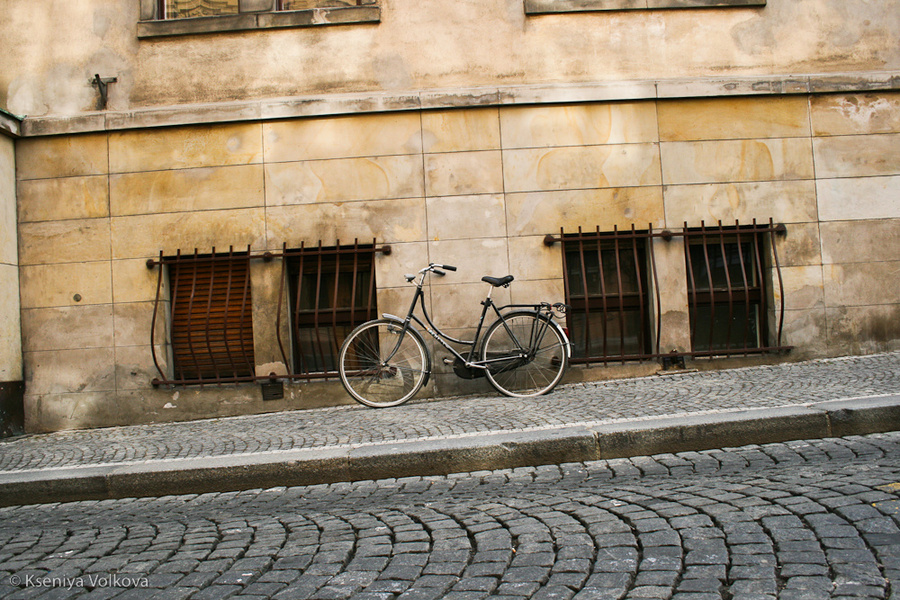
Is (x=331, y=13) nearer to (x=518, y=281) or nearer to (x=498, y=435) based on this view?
(x=518, y=281)

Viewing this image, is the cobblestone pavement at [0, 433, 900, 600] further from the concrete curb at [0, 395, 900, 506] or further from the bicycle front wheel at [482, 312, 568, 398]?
the bicycle front wheel at [482, 312, 568, 398]

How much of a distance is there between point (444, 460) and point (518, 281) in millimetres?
3506

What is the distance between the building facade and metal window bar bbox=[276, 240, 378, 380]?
0.11 feet

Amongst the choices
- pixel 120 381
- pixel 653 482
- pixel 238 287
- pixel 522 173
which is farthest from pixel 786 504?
pixel 120 381

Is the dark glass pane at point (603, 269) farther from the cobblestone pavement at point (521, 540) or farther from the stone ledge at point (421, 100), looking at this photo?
the cobblestone pavement at point (521, 540)

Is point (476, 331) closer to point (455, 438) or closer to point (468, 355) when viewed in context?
point (468, 355)

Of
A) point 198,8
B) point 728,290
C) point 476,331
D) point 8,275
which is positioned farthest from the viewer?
point 198,8

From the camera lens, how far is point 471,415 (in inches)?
236

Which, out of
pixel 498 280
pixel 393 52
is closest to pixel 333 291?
pixel 498 280

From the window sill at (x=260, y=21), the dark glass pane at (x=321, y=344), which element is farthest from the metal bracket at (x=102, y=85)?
the dark glass pane at (x=321, y=344)

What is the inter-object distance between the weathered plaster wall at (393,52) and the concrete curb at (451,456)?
469cm

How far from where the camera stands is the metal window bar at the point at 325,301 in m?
7.80

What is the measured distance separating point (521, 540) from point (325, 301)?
5402 millimetres

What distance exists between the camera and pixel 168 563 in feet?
9.93
